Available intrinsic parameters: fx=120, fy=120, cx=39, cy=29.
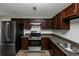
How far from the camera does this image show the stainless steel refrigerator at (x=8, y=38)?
4.92m

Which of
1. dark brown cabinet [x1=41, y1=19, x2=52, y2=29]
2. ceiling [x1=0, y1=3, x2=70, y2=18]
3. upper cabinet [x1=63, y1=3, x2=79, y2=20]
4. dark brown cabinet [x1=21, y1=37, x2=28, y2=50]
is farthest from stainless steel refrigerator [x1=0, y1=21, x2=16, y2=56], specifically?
upper cabinet [x1=63, y1=3, x2=79, y2=20]

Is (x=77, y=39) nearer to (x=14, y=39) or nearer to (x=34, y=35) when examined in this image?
(x=14, y=39)

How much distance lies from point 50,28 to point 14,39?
2473mm

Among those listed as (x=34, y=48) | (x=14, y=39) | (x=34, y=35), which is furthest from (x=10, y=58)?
(x=34, y=35)

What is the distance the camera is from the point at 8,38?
498cm

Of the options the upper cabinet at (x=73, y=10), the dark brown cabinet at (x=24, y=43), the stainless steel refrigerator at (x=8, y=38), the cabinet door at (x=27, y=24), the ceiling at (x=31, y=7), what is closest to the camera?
the upper cabinet at (x=73, y=10)

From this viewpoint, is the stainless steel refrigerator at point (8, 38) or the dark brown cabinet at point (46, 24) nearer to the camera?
the stainless steel refrigerator at point (8, 38)

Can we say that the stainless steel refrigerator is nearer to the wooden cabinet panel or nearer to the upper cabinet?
the wooden cabinet panel

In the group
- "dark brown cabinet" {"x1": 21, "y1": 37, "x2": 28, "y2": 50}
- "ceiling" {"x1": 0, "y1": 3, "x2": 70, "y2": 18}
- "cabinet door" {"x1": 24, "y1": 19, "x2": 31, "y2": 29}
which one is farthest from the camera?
"cabinet door" {"x1": 24, "y1": 19, "x2": 31, "y2": 29}

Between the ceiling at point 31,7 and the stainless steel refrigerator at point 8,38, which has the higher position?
the ceiling at point 31,7

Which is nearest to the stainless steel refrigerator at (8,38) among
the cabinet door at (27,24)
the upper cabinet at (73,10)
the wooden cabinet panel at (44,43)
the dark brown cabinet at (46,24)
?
the cabinet door at (27,24)

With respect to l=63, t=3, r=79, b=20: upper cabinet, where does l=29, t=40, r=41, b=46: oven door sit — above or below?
below

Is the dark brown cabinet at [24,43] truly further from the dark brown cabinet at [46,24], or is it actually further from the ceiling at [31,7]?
the ceiling at [31,7]

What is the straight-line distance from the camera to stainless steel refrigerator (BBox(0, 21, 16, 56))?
4.92 meters
